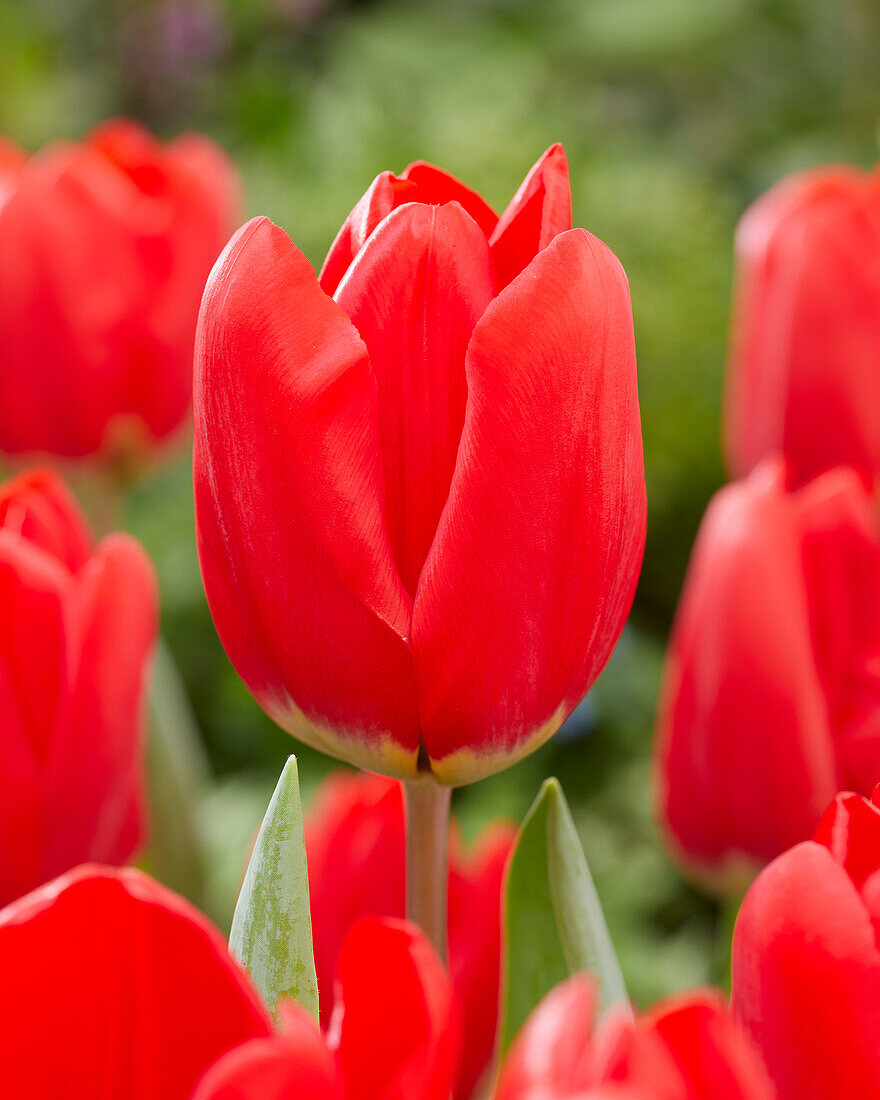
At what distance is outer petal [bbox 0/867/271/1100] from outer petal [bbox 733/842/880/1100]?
0.09 m

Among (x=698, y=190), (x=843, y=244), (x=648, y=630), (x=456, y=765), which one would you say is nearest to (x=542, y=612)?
(x=456, y=765)

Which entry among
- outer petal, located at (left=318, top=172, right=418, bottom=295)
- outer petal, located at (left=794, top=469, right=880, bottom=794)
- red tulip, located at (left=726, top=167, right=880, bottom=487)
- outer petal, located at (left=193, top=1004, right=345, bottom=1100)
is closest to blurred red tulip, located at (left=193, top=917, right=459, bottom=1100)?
outer petal, located at (left=193, top=1004, right=345, bottom=1100)

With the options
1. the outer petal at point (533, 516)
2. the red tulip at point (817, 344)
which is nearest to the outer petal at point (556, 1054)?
the outer petal at point (533, 516)

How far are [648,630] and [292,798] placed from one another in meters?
1.30

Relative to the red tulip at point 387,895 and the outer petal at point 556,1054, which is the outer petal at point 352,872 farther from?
the outer petal at point 556,1054

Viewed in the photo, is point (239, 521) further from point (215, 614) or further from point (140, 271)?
point (140, 271)

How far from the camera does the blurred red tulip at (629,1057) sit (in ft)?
0.58

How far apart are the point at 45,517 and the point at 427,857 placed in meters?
0.15

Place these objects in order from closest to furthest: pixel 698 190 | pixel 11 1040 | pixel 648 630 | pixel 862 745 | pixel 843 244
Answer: pixel 11 1040 < pixel 862 745 < pixel 843 244 < pixel 648 630 < pixel 698 190

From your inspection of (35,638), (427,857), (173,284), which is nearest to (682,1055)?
(427,857)

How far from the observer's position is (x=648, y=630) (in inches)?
61.1

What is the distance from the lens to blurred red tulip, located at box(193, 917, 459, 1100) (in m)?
0.18

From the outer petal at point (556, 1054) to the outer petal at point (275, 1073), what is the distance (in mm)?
24

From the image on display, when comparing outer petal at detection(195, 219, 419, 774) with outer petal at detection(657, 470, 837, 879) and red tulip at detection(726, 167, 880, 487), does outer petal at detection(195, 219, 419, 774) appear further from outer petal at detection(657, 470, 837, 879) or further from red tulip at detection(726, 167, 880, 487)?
red tulip at detection(726, 167, 880, 487)
